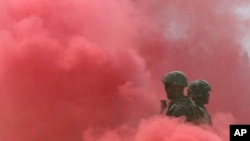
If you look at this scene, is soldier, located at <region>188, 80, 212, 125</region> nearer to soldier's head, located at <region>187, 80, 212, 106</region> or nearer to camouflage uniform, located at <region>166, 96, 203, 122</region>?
soldier's head, located at <region>187, 80, 212, 106</region>

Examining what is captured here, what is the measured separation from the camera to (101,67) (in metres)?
7.48

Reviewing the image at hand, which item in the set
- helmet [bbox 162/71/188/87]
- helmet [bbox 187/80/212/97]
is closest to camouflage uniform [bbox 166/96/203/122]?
helmet [bbox 162/71/188/87]

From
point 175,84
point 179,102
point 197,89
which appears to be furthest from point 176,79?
point 197,89

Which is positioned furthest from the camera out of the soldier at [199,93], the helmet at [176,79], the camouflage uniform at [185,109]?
the soldier at [199,93]

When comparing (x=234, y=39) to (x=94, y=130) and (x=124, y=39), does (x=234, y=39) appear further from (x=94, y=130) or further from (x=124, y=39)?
(x=94, y=130)

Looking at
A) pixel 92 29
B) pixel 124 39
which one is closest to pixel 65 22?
pixel 92 29

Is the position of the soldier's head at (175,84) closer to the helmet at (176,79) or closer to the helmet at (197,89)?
the helmet at (176,79)

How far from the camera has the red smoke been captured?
711 centimetres

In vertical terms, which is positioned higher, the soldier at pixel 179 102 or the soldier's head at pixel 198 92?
the soldier's head at pixel 198 92

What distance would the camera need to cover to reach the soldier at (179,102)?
249 inches

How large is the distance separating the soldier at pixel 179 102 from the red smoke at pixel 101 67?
0.32 meters

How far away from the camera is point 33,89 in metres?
7.22

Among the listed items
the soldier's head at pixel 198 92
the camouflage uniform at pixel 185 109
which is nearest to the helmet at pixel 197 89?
the soldier's head at pixel 198 92

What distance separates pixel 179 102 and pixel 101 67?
1.58 meters
